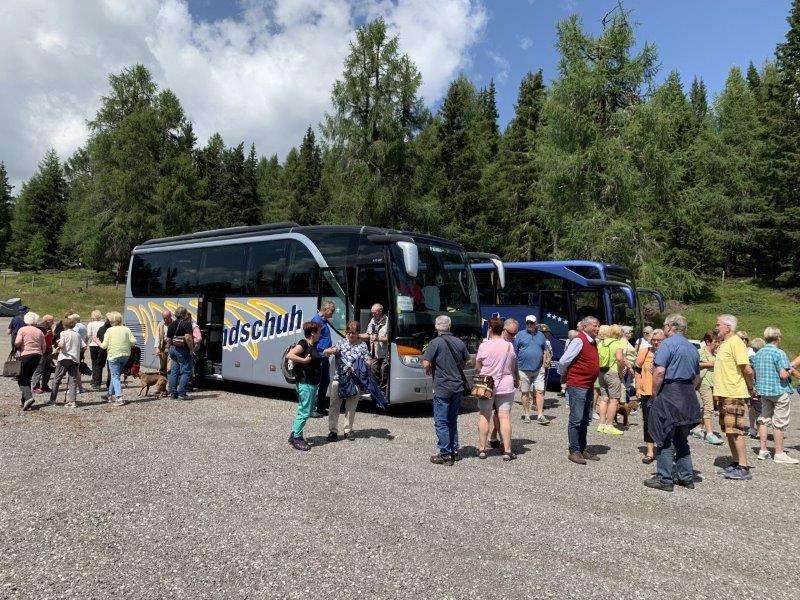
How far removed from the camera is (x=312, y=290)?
1195 centimetres

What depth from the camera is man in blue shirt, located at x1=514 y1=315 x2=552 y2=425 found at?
1118cm

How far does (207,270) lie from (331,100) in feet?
80.3

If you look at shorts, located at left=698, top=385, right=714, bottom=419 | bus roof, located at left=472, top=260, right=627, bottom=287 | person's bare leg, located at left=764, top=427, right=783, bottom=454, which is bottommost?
person's bare leg, located at left=764, top=427, right=783, bottom=454

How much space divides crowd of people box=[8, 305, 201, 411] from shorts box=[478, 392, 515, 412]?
23.5 feet

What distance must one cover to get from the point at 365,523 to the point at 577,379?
3.72 m

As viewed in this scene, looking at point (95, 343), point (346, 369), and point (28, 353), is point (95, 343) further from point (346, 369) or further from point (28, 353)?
point (346, 369)

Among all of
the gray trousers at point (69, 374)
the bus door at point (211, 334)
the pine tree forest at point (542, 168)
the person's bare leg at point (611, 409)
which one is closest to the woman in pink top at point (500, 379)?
the person's bare leg at point (611, 409)

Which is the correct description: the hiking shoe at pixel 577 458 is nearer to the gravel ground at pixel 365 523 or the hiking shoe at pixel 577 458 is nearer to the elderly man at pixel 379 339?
the gravel ground at pixel 365 523

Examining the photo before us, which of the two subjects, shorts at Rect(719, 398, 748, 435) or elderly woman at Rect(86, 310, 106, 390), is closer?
shorts at Rect(719, 398, 748, 435)

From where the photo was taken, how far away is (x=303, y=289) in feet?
39.8

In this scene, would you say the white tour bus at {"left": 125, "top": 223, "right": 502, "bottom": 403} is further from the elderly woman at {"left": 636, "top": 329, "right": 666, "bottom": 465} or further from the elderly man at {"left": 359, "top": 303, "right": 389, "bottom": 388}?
the elderly woman at {"left": 636, "top": 329, "right": 666, "bottom": 465}

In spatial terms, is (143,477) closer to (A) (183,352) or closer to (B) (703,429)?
(A) (183,352)

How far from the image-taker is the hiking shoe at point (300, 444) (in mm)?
8039

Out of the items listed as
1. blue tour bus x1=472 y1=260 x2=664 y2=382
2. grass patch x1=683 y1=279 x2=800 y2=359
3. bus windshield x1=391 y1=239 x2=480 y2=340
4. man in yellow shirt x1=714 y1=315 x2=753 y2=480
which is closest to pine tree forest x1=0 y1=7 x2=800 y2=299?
grass patch x1=683 y1=279 x2=800 y2=359
